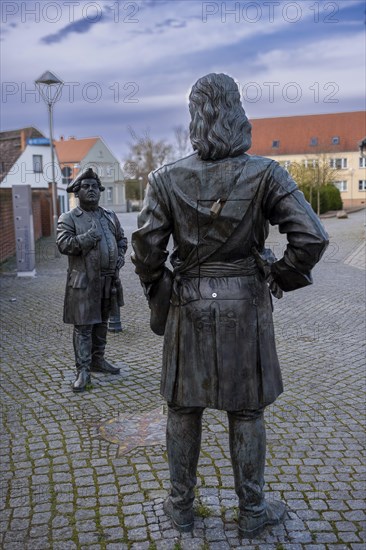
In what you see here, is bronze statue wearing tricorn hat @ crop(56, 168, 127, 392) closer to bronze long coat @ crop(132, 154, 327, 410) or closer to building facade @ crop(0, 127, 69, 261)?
bronze long coat @ crop(132, 154, 327, 410)

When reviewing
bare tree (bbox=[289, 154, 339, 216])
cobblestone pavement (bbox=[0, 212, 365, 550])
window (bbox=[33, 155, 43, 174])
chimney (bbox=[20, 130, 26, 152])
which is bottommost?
cobblestone pavement (bbox=[0, 212, 365, 550])

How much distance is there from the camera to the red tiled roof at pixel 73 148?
5778 cm

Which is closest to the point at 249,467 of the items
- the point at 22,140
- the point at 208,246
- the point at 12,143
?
the point at 208,246

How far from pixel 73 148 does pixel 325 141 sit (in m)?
27.4

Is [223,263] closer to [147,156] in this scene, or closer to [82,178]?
[82,178]

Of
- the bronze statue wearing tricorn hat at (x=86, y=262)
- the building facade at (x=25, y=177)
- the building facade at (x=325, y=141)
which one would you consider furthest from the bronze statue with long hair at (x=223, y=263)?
the building facade at (x=325, y=141)

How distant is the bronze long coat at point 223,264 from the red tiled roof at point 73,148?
55.5 metres

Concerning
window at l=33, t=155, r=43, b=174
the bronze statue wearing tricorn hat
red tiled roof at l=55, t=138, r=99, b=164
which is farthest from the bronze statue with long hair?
red tiled roof at l=55, t=138, r=99, b=164

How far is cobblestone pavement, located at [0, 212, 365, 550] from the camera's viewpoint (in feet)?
11.7

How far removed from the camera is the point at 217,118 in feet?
9.73

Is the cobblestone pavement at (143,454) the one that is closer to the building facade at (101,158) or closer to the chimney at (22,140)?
the chimney at (22,140)

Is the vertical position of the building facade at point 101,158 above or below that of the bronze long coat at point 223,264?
above

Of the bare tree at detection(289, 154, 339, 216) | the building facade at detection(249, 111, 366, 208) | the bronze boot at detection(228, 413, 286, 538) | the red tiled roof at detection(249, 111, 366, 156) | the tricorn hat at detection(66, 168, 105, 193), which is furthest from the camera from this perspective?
the red tiled roof at detection(249, 111, 366, 156)

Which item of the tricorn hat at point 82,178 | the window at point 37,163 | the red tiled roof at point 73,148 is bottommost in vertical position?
the tricorn hat at point 82,178
